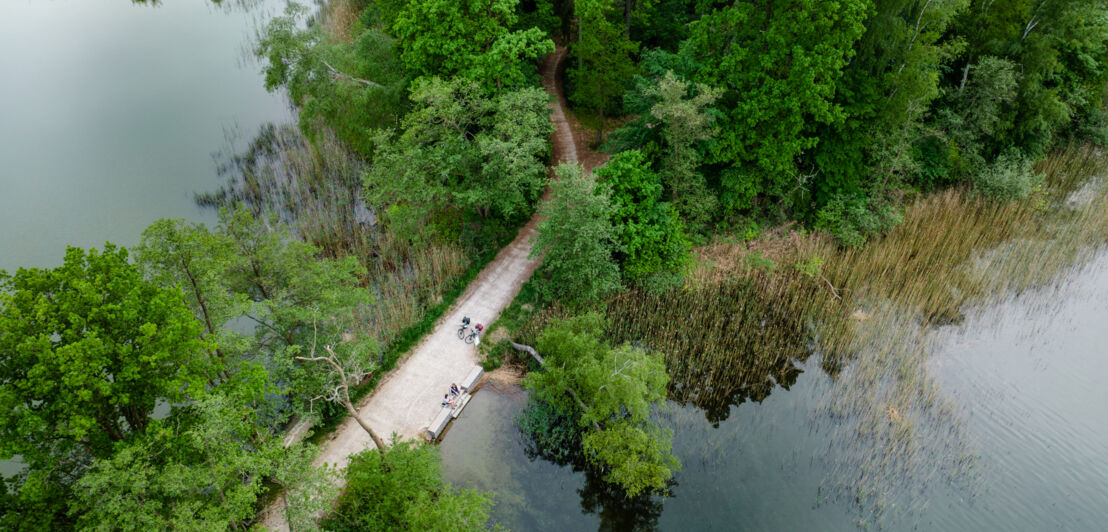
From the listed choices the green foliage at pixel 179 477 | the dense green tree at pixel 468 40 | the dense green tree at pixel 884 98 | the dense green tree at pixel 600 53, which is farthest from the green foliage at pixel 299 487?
the dense green tree at pixel 884 98

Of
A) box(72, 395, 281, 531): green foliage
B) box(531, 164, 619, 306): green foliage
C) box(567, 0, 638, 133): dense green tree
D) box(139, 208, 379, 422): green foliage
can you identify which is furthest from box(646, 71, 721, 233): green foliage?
box(72, 395, 281, 531): green foliage

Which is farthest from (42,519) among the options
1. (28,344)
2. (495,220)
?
(495,220)

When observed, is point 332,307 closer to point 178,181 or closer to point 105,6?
point 178,181

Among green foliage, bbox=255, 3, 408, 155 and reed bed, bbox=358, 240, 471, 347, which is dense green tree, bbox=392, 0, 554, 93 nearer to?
green foliage, bbox=255, 3, 408, 155

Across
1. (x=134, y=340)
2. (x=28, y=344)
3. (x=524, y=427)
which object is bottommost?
(x=524, y=427)

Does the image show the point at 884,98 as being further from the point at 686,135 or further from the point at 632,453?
the point at 632,453
